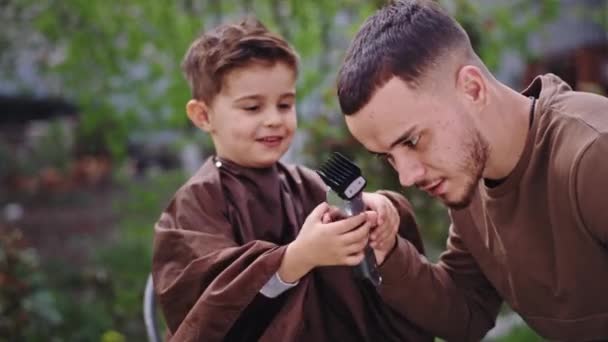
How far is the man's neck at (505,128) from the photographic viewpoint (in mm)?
1956

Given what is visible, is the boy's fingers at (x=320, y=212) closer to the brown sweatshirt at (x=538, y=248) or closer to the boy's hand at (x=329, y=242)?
the boy's hand at (x=329, y=242)

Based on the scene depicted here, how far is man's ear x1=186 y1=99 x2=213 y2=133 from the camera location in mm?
2457

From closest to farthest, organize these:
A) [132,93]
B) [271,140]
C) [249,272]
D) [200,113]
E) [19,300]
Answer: [249,272]
[271,140]
[200,113]
[19,300]
[132,93]

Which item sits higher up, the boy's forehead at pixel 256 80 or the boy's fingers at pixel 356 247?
the boy's forehead at pixel 256 80

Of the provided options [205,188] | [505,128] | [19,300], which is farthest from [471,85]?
[19,300]

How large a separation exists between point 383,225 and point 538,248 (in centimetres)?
35

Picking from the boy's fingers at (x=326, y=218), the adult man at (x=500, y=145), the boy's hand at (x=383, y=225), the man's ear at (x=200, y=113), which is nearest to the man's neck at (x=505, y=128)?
the adult man at (x=500, y=145)

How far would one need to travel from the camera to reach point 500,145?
1969 millimetres

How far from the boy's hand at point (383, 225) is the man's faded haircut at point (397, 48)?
23 cm

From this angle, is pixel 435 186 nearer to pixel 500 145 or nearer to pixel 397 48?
pixel 500 145

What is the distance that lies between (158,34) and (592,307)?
3.32 m

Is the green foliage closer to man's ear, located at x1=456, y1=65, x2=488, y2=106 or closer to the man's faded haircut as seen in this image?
the man's faded haircut

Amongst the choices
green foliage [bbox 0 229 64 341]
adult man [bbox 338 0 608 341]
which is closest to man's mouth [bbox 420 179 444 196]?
adult man [bbox 338 0 608 341]

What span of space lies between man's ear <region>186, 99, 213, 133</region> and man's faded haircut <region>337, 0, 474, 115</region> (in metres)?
0.57
